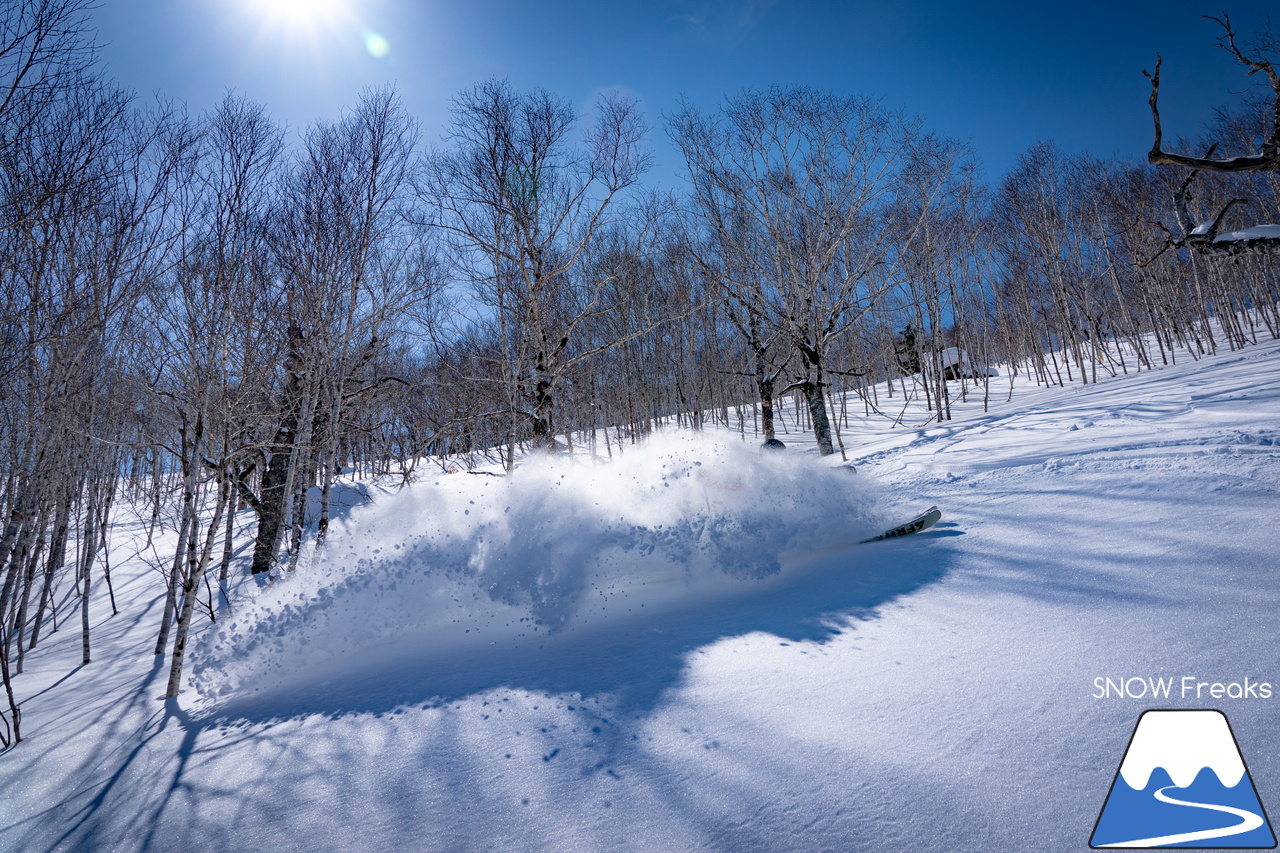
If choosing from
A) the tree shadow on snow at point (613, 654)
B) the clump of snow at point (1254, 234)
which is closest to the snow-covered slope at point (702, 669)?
the tree shadow on snow at point (613, 654)

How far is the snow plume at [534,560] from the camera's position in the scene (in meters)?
4.39

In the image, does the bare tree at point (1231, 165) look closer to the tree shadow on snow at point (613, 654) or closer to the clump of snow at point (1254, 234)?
the clump of snow at point (1254, 234)

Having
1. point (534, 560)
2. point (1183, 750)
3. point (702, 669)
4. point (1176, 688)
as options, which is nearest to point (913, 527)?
point (1176, 688)

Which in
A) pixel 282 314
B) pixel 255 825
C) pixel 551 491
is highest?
pixel 282 314

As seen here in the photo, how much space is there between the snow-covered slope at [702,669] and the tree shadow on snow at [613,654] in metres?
Answer: 0.03

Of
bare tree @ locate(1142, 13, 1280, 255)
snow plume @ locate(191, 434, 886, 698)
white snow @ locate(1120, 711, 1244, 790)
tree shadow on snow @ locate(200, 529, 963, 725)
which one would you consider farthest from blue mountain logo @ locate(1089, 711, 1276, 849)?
bare tree @ locate(1142, 13, 1280, 255)

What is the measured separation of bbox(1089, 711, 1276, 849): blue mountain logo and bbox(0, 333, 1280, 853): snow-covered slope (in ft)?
0.18

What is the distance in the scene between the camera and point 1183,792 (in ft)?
5.93

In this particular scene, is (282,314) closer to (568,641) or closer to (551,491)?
(551,491)

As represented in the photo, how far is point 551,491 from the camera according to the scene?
18.3 feet

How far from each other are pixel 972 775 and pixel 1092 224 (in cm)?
2470

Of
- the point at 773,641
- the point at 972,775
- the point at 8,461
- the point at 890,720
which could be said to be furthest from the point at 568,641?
the point at 8,461

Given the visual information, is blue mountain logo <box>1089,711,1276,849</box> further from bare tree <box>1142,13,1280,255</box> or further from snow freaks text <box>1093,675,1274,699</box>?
bare tree <box>1142,13,1280,255</box>

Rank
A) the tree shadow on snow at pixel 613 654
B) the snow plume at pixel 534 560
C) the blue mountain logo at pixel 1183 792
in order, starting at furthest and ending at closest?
the snow plume at pixel 534 560
the tree shadow on snow at pixel 613 654
the blue mountain logo at pixel 1183 792
